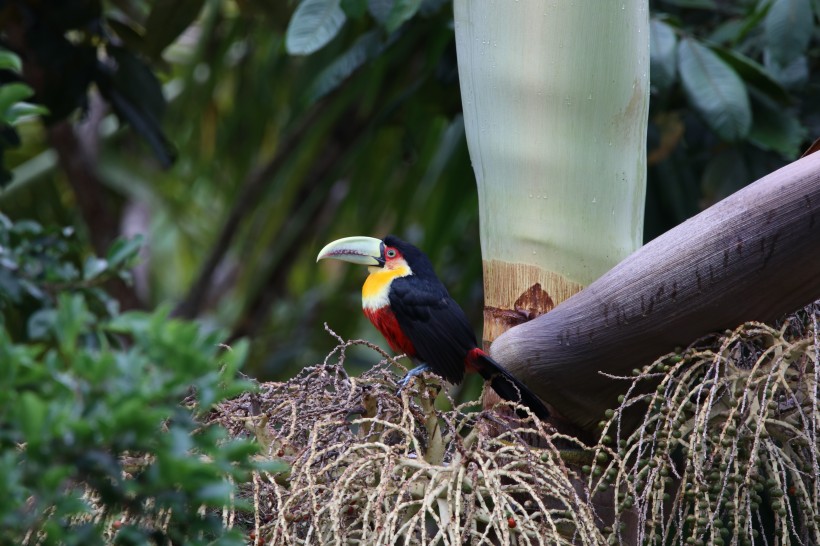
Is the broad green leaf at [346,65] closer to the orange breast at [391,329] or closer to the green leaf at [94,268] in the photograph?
the orange breast at [391,329]

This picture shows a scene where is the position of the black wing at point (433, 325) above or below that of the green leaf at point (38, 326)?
above

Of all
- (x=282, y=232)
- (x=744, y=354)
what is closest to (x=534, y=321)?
(x=744, y=354)

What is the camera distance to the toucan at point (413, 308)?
2389 mm

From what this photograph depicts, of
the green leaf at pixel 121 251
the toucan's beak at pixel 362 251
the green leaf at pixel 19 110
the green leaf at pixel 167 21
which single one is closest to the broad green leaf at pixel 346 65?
the toucan's beak at pixel 362 251

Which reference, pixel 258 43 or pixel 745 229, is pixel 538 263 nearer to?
pixel 745 229

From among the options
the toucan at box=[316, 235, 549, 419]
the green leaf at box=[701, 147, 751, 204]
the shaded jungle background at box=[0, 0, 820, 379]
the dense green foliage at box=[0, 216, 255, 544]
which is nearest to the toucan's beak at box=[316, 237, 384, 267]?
the toucan at box=[316, 235, 549, 419]

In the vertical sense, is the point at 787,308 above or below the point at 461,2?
below

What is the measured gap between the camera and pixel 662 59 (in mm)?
2551

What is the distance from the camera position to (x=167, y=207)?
4.82 m

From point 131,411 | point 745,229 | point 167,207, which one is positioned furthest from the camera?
point 167,207

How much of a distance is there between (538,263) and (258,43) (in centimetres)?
296

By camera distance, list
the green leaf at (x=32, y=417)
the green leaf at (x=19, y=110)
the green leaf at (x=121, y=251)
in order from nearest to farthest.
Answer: the green leaf at (x=32, y=417), the green leaf at (x=19, y=110), the green leaf at (x=121, y=251)

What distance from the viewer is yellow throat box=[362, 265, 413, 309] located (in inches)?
100

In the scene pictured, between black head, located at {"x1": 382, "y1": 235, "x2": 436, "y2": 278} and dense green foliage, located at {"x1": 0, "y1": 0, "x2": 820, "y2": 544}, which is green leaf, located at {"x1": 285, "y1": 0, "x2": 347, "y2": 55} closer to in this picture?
dense green foliage, located at {"x1": 0, "y1": 0, "x2": 820, "y2": 544}
